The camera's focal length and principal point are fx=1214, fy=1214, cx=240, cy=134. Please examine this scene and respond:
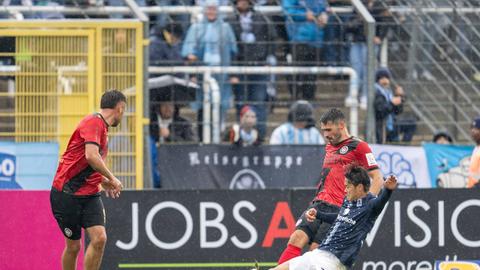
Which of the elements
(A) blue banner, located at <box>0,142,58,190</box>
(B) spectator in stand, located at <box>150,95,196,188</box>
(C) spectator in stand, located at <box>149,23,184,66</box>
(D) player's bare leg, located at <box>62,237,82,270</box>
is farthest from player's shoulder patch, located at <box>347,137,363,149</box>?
(A) blue banner, located at <box>0,142,58,190</box>

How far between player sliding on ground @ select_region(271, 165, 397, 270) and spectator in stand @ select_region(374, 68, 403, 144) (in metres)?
4.78

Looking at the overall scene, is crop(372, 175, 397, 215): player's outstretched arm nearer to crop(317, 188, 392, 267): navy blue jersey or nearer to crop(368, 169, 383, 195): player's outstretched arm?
crop(317, 188, 392, 267): navy blue jersey

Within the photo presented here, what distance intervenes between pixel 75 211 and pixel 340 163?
255cm

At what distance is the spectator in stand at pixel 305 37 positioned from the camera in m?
15.4

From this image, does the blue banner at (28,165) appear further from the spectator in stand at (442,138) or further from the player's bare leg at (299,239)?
the spectator in stand at (442,138)

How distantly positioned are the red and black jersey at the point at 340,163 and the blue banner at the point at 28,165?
13.4 ft

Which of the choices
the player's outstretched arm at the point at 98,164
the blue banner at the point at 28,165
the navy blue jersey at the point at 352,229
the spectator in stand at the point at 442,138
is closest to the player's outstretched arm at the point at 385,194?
the navy blue jersey at the point at 352,229

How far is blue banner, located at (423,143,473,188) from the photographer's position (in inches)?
603

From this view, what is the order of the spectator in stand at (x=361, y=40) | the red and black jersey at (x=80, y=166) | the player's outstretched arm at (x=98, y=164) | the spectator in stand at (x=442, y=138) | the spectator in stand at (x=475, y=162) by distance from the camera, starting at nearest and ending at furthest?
the player's outstretched arm at (x=98, y=164) < the red and black jersey at (x=80, y=166) < the spectator in stand at (x=475, y=162) < the spectator in stand at (x=361, y=40) < the spectator in stand at (x=442, y=138)

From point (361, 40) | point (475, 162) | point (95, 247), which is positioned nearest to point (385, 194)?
point (95, 247)

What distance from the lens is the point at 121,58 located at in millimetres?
14859

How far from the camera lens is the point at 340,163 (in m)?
11.5

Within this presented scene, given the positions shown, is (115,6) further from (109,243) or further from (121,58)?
(109,243)

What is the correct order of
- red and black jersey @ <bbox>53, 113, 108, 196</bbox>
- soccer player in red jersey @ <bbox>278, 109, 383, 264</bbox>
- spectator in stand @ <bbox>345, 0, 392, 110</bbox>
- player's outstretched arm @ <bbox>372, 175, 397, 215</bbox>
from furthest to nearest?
spectator in stand @ <bbox>345, 0, 392, 110</bbox>
soccer player in red jersey @ <bbox>278, 109, 383, 264</bbox>
red and black jersey @ <bbox>53, 113, 108, 196</bbox>
player's outstretched arm @ <bbox>372, 175, 397, 215</bbox>
